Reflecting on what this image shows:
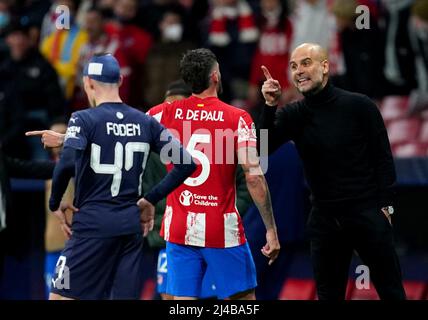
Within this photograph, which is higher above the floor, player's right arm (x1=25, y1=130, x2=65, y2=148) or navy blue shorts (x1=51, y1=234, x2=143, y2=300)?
player's right arm (x1=25, y1=130, x2=65, y2=148)

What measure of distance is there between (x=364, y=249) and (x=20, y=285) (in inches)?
183

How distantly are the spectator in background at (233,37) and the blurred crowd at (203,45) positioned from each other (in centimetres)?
1

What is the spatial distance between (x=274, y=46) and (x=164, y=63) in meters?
1.31

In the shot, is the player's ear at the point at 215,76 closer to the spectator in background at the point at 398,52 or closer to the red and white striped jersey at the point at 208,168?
the red and white striped jersey at the point at 208,168

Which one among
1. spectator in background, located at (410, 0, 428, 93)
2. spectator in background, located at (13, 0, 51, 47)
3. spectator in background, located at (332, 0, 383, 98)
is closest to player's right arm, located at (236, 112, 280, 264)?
spectator in background, located at (332, 0, 383, 98)

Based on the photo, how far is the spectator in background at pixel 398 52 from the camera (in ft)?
41.0

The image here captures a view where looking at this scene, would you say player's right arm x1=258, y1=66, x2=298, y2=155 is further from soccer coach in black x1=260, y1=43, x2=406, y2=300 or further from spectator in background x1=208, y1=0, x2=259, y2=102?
spectator in background x1=208, y1=0, x2=259, y2=102

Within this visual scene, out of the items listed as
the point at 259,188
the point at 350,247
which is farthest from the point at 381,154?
the point at 259,188

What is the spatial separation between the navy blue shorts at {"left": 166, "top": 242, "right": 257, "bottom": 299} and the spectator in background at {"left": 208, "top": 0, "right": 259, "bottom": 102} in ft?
17.5

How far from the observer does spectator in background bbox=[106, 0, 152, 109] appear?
→ 13234 millimetres

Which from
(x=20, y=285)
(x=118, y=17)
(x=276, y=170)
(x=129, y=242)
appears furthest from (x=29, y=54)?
(x=129, y=242)

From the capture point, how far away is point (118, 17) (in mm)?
13789

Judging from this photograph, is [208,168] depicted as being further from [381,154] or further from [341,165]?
[381,154]

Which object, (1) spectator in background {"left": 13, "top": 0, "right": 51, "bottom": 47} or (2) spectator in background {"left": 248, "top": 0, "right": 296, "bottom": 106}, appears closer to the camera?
(2) spectator in background {"left": 248, "top": 0, "right": 296, "bottom": 106}
